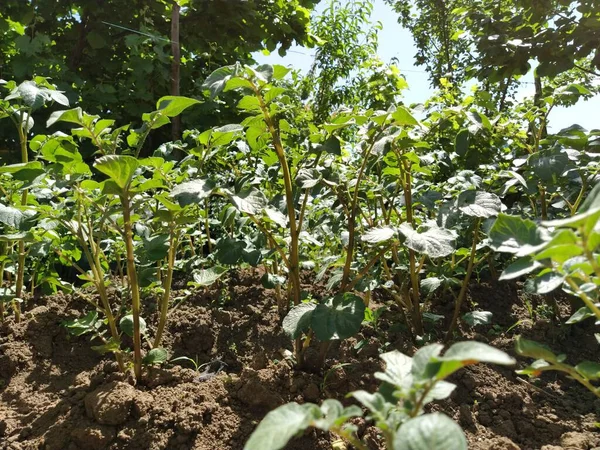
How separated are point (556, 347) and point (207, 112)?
3479 mm

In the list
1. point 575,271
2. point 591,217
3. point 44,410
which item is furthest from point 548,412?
point 44,410

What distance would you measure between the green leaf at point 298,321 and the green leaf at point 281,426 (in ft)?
2.54

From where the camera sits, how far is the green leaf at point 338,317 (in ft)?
4.76

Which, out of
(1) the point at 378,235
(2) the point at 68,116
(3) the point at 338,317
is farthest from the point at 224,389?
(2) the point at 68,116

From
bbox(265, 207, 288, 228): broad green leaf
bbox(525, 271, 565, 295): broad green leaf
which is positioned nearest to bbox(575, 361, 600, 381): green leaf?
bbox(525, 271, 565, 295): broad green leaf

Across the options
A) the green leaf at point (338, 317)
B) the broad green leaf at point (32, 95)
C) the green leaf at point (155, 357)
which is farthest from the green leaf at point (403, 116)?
the broad green leaf at point (32, 95)

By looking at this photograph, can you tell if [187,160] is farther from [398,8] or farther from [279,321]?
[398,8]

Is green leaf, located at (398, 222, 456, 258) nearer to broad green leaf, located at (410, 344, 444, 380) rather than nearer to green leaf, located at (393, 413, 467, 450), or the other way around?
broad green leaf, located at (410, 344, 444, 380)

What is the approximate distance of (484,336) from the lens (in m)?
2.27

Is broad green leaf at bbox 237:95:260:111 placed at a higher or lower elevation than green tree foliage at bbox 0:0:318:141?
lower

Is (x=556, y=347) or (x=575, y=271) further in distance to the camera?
(x=556, y=347)

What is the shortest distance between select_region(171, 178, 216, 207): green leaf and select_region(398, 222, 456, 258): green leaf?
526 millimetres

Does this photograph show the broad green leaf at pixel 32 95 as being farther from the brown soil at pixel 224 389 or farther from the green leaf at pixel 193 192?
the brown soil at pixel 224 389

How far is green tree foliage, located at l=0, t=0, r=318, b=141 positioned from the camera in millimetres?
4547
